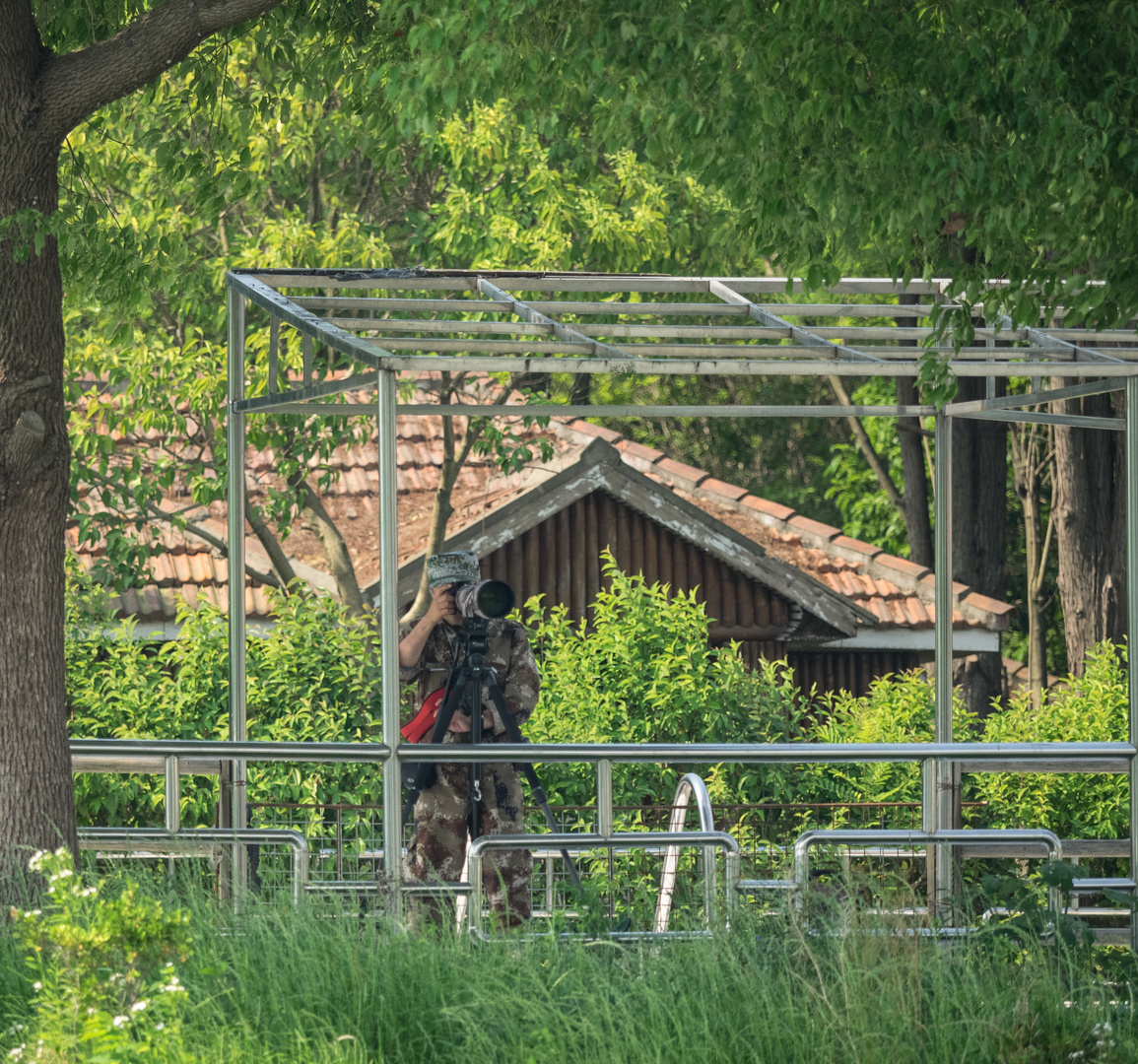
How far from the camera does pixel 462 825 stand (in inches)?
289

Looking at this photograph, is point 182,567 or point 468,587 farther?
point 182,567

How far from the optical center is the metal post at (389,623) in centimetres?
613

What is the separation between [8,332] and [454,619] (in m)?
2.32

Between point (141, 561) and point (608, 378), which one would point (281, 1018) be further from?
point (608, 378)

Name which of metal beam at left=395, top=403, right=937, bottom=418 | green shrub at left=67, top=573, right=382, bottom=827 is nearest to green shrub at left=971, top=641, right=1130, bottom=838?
metal beam at left=395, top=403, right=937, bottom=418

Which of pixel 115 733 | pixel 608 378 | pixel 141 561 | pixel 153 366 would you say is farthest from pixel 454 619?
pixel 608 378

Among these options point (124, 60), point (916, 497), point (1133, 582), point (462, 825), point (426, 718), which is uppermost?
point (124, 60)

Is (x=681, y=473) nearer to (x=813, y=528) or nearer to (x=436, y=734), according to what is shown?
(x=813, y=528)

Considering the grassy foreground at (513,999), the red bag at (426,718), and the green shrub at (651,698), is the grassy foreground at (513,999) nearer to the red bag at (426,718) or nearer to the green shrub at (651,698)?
the red bag at (426,718)

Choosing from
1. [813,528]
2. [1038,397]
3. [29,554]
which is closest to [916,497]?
[813,528]

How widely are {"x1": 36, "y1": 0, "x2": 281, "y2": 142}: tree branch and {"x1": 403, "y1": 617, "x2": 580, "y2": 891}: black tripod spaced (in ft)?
8.45

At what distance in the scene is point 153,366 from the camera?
42.3ft

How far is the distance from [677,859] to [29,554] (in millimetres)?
2886

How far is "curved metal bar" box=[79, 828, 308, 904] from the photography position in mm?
6148
